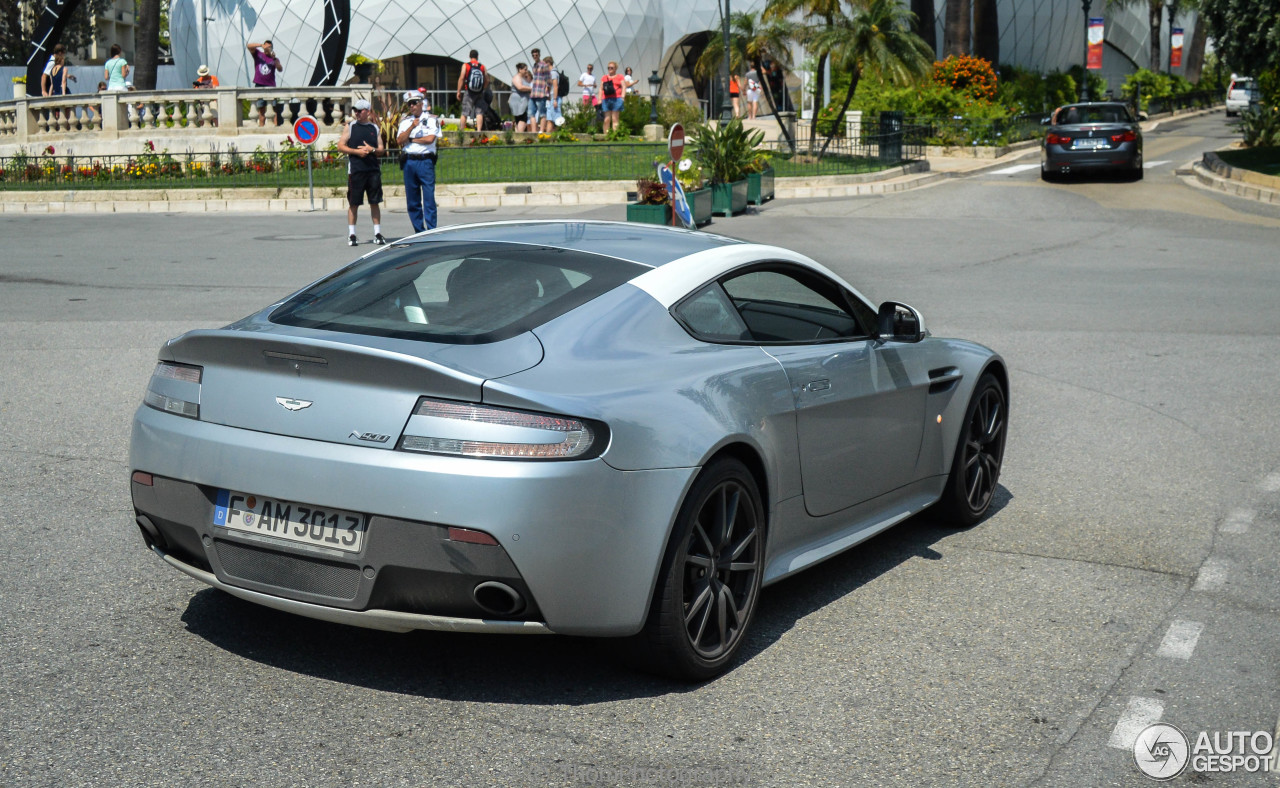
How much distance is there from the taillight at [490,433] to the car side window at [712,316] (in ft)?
2.92

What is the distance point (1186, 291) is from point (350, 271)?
1149 centimetres

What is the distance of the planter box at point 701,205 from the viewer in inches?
872

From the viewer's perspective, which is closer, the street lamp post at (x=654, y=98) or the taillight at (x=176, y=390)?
the taillight at (x=176, y=390)

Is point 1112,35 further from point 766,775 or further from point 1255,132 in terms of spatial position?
point 766,775

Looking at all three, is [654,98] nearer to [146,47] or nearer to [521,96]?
[521,96]

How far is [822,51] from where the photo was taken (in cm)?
3278

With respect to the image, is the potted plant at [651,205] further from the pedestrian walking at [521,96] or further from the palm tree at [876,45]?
the pedestrian walking at [521,96]

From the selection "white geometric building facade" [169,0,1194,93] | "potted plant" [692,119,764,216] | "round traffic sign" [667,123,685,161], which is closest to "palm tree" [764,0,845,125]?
"potted plant" [692,119,764,216]

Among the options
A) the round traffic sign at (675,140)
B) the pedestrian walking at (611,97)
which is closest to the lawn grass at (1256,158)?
the round traffic sign at (675,140)

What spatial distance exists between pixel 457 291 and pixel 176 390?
95cm

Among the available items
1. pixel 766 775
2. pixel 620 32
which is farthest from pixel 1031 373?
pixel 620 32

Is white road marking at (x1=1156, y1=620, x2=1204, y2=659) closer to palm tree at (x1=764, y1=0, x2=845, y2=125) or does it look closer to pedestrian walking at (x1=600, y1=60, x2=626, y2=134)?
palm tree at (x1=764, y1=0, x2=845, y2=125)

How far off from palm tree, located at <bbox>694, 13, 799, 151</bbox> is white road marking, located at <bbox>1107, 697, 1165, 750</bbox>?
3000 centimetres

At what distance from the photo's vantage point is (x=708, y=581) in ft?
13.9
